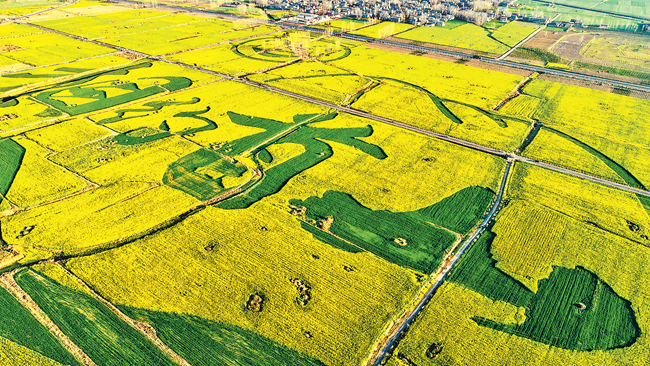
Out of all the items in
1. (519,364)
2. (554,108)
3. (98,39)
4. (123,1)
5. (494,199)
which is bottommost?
(519,364)

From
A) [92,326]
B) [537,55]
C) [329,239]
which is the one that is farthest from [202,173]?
[537,55]

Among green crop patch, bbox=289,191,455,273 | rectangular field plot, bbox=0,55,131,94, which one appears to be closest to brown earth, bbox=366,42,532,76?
green crop patch, bbox=289,191,455,273

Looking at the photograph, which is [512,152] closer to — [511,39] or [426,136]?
[426,136]

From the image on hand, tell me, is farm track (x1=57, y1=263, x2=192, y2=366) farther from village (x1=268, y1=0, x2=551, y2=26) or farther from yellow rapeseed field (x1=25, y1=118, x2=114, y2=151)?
village (x1=268, y1=0, x2=551, y2=26)

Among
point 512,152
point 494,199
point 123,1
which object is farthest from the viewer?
point 123,1

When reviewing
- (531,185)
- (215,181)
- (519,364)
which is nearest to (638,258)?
(531,185)

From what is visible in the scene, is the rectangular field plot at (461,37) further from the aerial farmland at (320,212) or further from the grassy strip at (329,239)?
the grassy strip at (329,239)

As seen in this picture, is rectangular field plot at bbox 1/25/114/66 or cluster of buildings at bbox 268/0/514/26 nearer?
rectangular field plot at bbox 1/25/114/66
